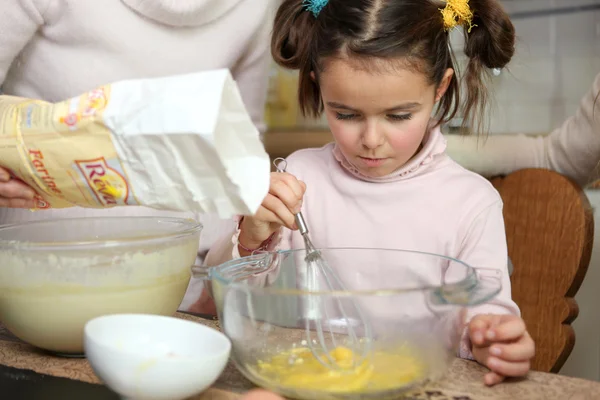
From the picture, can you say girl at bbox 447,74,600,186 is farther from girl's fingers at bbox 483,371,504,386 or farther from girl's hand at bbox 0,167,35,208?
girl's hand at bbox 0,167,35,208

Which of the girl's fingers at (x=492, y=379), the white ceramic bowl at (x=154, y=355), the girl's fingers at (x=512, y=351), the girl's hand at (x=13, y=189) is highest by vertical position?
the girl's hand at (x=13, y=189)

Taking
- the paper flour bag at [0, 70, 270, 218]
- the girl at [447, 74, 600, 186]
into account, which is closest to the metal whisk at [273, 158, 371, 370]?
the paper flour bag at [0, 70, 270, 218]

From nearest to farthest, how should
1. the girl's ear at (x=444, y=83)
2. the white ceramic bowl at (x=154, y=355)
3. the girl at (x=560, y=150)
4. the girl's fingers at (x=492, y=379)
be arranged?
the white ceramic bowl at (x=154, y=355) < the girl's fingers at (x=492, y=379) < the girl's ear at (x=444, y=83) < the girl at (x=560, y=150)

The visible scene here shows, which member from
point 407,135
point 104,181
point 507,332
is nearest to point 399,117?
point 407,135

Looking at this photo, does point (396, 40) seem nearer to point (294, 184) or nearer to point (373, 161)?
point (373, 161)

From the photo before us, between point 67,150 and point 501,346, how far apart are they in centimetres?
50

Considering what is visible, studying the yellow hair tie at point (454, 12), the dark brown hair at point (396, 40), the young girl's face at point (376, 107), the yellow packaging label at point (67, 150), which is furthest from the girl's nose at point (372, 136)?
the yellow packaging label at point (67, 150)

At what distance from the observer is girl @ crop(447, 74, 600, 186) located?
1.29m

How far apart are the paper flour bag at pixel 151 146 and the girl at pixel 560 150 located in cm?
93

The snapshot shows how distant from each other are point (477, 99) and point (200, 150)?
697 mm

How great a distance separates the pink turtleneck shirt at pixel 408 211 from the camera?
1.03 metres

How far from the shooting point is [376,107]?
3.09 feet

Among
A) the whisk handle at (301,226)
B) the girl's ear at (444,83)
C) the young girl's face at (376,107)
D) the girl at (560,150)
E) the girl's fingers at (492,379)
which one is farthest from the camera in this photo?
the girl at (560,150)

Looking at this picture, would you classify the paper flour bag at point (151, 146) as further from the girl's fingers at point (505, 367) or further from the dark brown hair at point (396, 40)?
the dark brown hair at point (396, 40)
